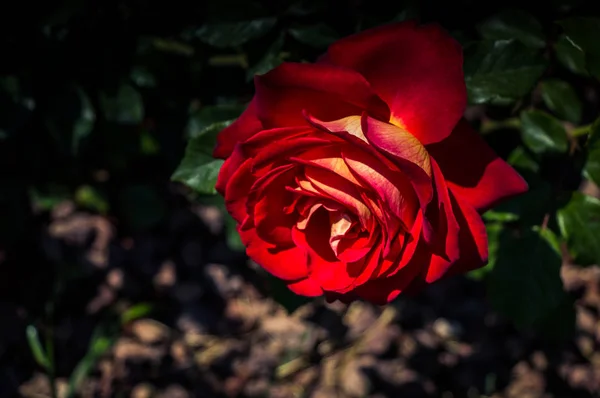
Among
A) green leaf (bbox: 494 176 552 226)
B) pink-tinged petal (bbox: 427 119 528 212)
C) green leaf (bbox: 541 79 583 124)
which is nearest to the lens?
pink-tinged petal (bbox: 427 119 528 212)

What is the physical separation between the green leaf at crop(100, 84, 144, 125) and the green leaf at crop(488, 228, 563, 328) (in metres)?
0.70

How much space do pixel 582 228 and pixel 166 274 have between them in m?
1.42

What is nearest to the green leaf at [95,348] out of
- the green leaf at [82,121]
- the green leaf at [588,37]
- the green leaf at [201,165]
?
the green leaf at [82,121]

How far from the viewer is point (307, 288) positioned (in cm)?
78

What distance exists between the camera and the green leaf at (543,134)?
1057 millimetres

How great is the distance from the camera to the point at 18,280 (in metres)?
1.97

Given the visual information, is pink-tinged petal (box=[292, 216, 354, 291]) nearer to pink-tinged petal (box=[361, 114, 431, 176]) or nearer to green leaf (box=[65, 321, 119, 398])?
pink-tinged petal (box=[361, 114, 431, 176])

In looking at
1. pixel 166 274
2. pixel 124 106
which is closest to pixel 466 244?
pixel 124 106

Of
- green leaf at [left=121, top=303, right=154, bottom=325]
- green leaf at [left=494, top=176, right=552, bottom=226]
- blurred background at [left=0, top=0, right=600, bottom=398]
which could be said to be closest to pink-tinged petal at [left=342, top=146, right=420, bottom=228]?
green leaf at [left=494, top=176, right=552, bottom=226]

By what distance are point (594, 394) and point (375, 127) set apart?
5.09 ft

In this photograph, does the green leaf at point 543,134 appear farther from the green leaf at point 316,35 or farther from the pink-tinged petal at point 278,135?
the pink-tinged petal at point 278,135

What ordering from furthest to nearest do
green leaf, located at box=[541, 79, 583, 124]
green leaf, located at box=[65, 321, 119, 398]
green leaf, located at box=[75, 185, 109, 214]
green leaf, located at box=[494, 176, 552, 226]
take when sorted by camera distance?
1. green leaf, located at box=[75, 185, 109, 214]
2. green leaf, located at box=[65, 321, 119, 398]
3. green leaf, located at box=[541, 79, 583, 124]
4. green leaf, located at box=[494, 176, 552, 226]

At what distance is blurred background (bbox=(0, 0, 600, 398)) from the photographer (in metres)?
1.17

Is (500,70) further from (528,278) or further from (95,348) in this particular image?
(95,348)
